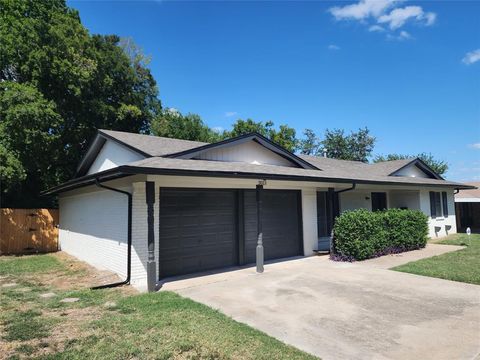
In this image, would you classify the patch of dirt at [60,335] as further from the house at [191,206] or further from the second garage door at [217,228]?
the second garage door at [217,228]

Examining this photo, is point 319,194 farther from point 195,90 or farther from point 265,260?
point 195,90

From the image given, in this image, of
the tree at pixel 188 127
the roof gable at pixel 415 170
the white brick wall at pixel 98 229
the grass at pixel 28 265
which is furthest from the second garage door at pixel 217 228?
the tree at pixel 188 127

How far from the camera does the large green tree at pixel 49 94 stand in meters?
14.6

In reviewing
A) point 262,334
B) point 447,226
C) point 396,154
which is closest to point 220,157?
point 262,334

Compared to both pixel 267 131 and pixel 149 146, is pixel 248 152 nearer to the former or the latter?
pixel 149 146

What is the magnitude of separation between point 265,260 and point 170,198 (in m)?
4.03

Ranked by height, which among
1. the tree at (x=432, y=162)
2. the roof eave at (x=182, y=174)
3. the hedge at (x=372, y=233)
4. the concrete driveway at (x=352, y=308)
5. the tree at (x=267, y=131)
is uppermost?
the tree at (x=267, y=131)

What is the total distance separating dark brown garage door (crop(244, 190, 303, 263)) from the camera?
398 inches

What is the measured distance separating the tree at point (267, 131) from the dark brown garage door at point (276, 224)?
82.3 ft

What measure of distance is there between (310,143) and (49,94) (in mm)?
36998

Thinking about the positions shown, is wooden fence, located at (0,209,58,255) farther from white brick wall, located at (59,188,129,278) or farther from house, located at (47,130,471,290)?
house, located at (47,130,471,290)

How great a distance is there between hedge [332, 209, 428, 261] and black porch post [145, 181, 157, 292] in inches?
244

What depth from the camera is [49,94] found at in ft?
59.4

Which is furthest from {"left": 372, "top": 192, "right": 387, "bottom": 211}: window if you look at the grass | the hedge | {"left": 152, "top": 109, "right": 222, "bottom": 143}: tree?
{"left": 152, "top": 109, "right": 222, "bottom": 143}: tree
